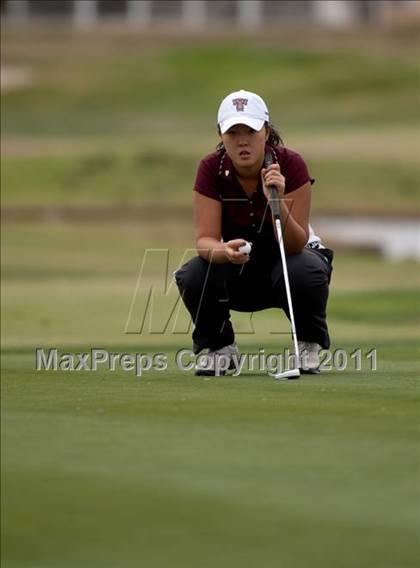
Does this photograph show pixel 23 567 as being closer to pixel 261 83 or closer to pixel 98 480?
pixel 98 480

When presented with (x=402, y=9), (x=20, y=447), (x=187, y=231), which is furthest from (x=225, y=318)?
(x=402, y=9)

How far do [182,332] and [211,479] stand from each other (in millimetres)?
8139

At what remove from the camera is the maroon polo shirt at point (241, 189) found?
26.8 ft

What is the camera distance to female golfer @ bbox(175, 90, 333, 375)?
8.02 meters

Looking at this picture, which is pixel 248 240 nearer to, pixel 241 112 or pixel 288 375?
pixel 241 112

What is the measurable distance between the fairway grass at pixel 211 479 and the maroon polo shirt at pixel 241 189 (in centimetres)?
127

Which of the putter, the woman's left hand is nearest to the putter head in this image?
the putter

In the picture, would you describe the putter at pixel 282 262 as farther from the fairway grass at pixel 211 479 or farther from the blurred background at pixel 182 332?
the fairway grass at pixel 211 479

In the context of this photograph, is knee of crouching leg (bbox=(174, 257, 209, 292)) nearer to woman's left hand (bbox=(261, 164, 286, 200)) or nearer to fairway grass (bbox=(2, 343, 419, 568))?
woman's left hand (bbox=(261, 164, 286, 200))

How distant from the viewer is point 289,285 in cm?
829

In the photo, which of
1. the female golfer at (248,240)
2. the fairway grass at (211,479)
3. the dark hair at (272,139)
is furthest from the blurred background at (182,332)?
the dark hair at (272,139)

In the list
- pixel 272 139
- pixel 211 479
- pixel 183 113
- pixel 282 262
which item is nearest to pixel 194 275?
pixel 282 262

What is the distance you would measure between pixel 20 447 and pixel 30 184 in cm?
3198

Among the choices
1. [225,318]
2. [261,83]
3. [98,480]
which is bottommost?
[261,83]
